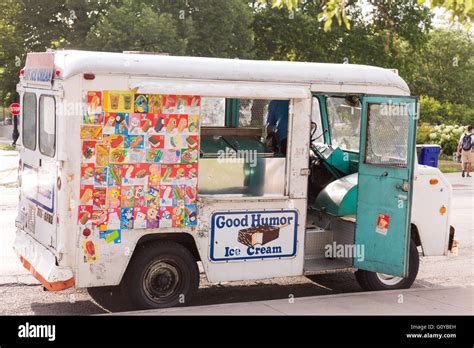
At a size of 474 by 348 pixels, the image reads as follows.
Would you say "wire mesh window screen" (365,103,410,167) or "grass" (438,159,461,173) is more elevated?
"wire mesh window screen" (365,103,410,167)

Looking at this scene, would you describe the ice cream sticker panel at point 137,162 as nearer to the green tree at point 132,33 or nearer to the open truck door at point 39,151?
the open truck door at point 39,151

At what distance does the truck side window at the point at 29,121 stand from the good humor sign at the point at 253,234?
2.19 metres

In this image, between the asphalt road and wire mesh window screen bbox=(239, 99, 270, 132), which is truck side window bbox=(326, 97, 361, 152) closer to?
wire mesh window screen bbox=(239, 99, 270, 132)

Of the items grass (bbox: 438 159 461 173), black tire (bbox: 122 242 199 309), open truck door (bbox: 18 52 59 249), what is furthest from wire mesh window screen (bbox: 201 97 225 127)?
grass (bbox: 438 159 461 173)

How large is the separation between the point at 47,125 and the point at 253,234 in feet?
8.00

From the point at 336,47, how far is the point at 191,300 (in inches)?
1411

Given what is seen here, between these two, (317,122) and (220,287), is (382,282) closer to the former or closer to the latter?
(220,287)

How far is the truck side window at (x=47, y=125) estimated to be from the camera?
758 centimetres

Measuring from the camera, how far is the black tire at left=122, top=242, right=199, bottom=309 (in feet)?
25.1

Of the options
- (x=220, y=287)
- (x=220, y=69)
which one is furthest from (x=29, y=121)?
(x=220, y=287)

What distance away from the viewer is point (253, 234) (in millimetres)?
8125

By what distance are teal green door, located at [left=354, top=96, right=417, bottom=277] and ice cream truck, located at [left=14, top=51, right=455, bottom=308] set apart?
0.02 m

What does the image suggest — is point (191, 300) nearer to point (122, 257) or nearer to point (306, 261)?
point (122, 257)

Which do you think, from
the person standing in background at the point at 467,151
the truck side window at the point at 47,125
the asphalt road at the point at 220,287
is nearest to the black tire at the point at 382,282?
the asphalt road at the point at 220,287
